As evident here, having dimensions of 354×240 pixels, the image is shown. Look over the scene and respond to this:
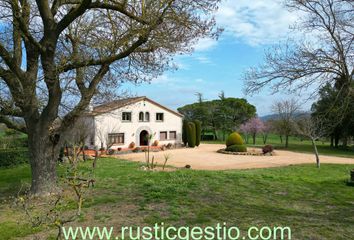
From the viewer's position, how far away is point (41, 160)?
10.1 m

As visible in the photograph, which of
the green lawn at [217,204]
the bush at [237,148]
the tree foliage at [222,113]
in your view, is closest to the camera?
the green lawn at [217,204]

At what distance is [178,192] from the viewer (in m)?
9.92

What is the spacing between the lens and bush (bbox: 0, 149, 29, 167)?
854 inches

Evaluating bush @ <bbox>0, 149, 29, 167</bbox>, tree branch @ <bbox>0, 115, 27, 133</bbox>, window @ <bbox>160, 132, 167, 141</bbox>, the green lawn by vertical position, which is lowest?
the green lawn

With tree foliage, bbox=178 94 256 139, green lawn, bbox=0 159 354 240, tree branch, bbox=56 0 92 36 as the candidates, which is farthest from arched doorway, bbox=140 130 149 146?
tree branch, bbox=56 0 92 36

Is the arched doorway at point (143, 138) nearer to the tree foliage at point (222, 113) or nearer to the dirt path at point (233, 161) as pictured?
the dirt path at point (233, 161)

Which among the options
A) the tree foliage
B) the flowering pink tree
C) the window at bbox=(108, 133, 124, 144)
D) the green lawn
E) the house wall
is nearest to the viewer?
the green lawn

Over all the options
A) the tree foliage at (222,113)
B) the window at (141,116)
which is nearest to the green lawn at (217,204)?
the window at (141,116)

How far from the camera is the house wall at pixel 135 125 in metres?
36.1

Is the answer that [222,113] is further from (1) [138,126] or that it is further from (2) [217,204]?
(2) [217,204]

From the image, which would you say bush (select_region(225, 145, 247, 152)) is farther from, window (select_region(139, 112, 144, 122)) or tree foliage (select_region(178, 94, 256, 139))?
tree foliage (select_region(178, 94, 256, 139))

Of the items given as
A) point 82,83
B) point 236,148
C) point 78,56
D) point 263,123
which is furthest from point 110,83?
point 263,123

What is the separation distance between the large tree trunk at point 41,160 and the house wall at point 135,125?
891 inches

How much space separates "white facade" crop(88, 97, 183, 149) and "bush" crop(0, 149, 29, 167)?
36.8 ft
